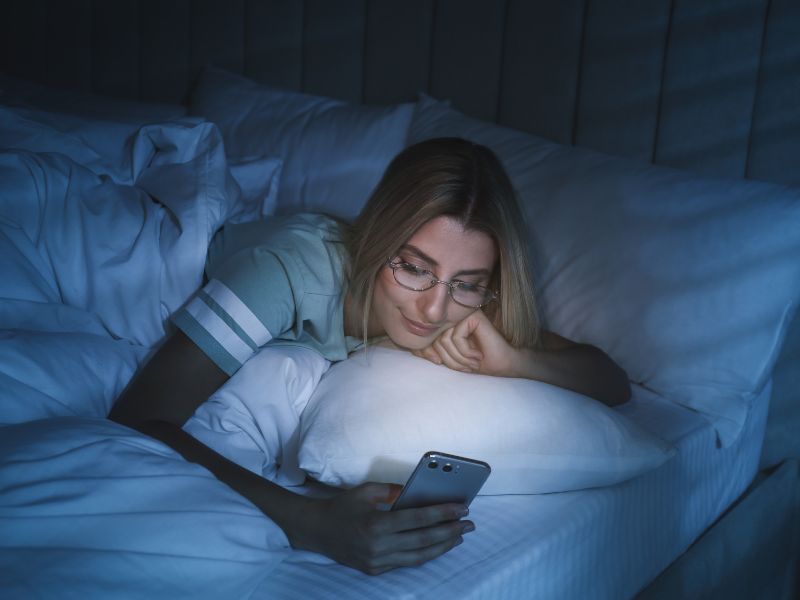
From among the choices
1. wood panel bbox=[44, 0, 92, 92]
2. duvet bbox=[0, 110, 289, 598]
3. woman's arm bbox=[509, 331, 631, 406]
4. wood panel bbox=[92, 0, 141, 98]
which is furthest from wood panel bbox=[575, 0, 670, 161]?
wood panel bbox=[44, 0, 92, 92]

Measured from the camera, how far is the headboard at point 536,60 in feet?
4.58

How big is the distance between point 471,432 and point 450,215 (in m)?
0.35

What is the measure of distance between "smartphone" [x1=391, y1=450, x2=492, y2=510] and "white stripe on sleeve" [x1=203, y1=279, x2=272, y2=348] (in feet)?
1.19

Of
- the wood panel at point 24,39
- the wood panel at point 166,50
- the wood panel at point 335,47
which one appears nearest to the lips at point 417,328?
the wood panel at point 335,47

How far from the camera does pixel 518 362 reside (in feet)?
3.82

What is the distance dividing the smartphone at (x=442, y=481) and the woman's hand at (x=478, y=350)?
0.34 metres

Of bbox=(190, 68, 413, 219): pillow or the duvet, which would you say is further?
bbox=(190, 68, 413, 219): pillow

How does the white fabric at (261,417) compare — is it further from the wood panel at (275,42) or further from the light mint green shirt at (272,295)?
the wood panel at (275,42)

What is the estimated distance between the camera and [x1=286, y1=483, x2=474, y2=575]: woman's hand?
0.77 meters

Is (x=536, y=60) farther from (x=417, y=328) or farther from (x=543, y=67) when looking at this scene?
(x=417, y=328)

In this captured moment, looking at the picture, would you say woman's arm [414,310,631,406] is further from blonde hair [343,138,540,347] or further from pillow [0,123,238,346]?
pillow [0,123,238,346]

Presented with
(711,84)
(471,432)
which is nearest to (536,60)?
(711,84)

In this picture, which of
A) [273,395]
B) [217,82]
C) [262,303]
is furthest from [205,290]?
[217,82]

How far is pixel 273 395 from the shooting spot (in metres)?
1.01
